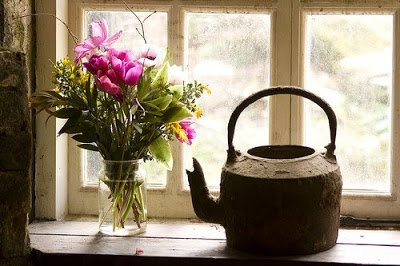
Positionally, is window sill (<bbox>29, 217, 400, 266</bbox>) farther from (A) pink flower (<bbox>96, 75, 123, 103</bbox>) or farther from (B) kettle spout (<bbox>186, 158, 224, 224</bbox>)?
(A) pink flower (<bbox>96, 75, 123, 103</bbox>)

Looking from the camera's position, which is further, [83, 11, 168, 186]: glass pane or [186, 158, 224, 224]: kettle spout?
[83, 11, 168, 186]: glass pane

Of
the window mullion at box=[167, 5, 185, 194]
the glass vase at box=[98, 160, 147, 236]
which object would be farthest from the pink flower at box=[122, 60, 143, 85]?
the window mullion at box=[167, 5, 185, 194]

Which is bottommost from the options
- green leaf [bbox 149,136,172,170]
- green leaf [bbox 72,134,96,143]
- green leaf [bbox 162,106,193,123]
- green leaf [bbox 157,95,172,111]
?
green leaf [bbox 149,136,172,170]

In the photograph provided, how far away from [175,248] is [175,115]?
33 centimetres

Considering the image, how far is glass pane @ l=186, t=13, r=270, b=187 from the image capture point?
5.95 ft

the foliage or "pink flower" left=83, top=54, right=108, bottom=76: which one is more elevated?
"pink flower" left=83, top=54, right=108, bottom=76

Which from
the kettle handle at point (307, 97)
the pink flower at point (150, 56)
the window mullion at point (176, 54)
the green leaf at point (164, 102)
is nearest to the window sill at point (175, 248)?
the window mullion at point (176, 54)

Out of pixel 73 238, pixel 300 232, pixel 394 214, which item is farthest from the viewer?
pixel 394 214

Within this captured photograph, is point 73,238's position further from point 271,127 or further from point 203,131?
point 271,127

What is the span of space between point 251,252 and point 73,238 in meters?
0.47

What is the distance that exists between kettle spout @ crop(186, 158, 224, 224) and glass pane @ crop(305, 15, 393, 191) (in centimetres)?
41

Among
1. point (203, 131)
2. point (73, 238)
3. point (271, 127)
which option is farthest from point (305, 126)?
point (73, 238)

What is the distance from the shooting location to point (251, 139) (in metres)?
1.83

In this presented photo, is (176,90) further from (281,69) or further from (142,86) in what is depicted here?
(281,69)
